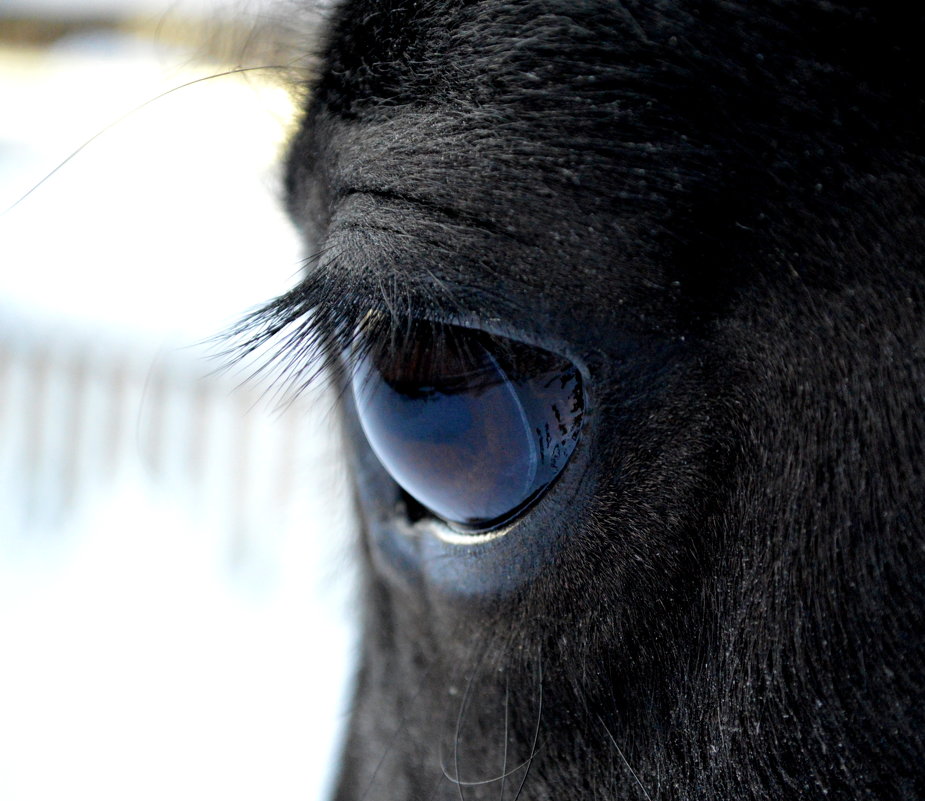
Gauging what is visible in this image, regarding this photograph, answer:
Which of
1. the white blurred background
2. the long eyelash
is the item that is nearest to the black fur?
the long eyelash

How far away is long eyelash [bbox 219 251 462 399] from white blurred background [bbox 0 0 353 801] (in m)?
0.49

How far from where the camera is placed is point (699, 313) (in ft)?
2.60

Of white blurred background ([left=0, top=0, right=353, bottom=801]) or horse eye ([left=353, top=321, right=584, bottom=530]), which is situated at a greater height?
horse eye ([left=353, top=321, right=584, bottom=530])

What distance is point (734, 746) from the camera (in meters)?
0.82

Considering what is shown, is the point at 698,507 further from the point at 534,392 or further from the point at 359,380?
the point at 359,380

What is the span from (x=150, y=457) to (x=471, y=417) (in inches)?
177

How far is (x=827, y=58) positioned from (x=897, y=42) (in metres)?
0.05

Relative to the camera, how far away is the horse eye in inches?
35.0

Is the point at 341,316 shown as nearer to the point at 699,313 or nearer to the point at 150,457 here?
the point at 699,313

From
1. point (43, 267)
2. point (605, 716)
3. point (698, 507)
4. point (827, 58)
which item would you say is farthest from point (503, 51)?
point (43, 267)

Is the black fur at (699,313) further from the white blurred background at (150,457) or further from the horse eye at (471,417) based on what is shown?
the white blurred background at (150,457)

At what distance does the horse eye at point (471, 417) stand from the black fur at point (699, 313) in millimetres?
32


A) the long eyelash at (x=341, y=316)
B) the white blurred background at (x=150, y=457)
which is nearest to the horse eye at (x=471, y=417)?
the long eyelash at (x=341, y=316)

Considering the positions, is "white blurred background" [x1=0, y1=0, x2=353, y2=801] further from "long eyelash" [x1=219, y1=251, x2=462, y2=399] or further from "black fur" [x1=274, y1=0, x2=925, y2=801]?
"black fur" [x1=274, y1=0, x2=925, y2=801]
